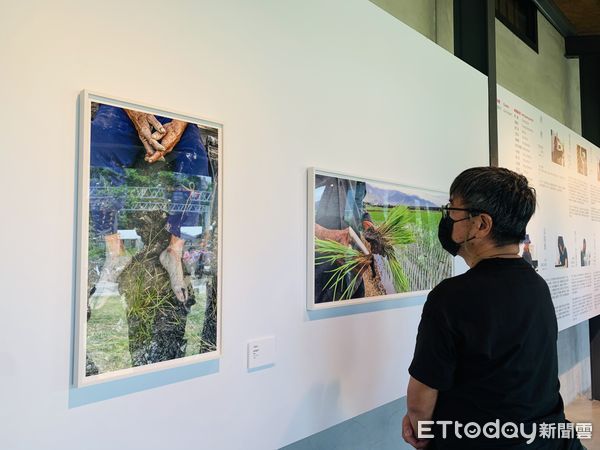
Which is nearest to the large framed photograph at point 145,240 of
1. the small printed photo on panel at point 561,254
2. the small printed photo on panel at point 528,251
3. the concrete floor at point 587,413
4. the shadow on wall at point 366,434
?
the shadow on wall at point 366,434

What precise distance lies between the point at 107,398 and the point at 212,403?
0.35 m

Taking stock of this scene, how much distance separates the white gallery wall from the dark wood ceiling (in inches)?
125

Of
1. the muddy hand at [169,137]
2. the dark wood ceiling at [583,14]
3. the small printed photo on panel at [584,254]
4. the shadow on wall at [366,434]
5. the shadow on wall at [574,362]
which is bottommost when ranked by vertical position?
the shadow on wall at [574,362]

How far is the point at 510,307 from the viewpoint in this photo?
138 cm

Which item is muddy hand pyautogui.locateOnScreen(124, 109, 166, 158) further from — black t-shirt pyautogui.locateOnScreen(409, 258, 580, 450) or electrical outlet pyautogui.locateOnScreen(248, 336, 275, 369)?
black t-shirt pyautogui.locateOnScreen(409, 258, 580, 450)

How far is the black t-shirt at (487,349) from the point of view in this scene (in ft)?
4.42

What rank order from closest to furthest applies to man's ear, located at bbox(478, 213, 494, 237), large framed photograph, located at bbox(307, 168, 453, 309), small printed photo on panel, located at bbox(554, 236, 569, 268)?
man's ear, located at bbox(478, 213, 494, 237) → large framed photograph, located at bbox(307, 168, 453, 309) → small printed photo on panel, located at bbox(554, 236, 569, 268)

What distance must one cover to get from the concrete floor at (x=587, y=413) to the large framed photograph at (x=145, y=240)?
13.6 ft

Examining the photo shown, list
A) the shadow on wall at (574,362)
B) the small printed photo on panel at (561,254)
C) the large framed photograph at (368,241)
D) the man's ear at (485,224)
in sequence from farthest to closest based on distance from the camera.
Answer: the shadow on wall at (574,362), the small printed photo on panel at (561,254), the large framed photograph at (368,241), the man's ear at (485,224)

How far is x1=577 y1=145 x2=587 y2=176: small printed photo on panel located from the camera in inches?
181

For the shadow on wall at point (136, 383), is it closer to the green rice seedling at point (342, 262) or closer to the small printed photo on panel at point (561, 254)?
the green rice seedling at point (342, 262)

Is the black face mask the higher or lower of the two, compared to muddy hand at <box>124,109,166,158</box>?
lower

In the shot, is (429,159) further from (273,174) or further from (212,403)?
(212,403)

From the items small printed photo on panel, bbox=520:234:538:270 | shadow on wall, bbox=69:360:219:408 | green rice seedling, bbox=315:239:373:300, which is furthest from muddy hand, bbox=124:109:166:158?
small printed photo on panel, bbox=520:234:538:270
